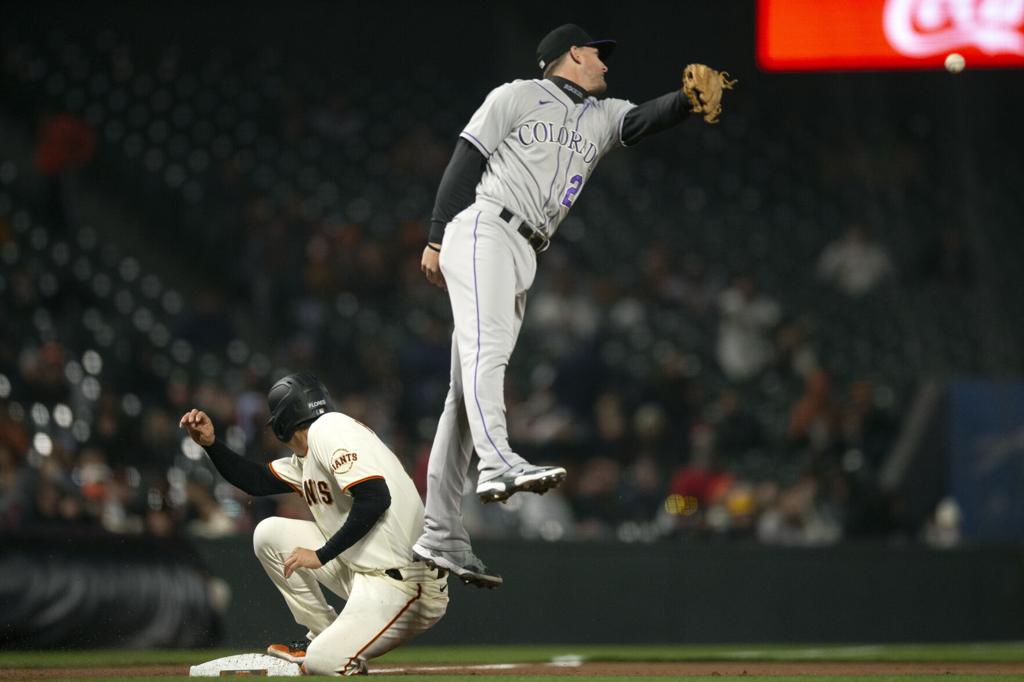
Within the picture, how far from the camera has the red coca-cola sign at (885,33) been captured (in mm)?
11344

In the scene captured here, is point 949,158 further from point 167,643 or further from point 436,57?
point 167,643

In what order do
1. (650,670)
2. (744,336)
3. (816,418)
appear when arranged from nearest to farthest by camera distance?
(650,670) < (816,418) < (744,336)

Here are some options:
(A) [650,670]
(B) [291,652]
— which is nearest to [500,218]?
A: (B) [291,652]

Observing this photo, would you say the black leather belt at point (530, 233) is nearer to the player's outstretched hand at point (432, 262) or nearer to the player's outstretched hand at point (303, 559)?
the player's outstretched hand at point (432, 262)

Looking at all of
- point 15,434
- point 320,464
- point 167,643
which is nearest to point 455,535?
point 320,464

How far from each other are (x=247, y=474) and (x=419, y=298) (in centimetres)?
644

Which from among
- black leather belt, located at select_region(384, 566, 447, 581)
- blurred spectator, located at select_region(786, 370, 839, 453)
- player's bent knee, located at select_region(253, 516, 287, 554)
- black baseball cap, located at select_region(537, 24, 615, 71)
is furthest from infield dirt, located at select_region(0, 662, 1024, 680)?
blurred spectator, located at select_region(786, 370, 839, 453)

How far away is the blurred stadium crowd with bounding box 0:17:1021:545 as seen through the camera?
9.17 metres

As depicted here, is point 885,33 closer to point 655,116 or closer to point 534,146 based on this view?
point 655,116

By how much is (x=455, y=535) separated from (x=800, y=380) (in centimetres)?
699

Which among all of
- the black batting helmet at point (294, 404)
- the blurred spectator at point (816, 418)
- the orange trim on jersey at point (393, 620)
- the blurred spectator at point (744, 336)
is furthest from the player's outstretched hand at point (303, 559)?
the blurred spectator at point (744, 336)

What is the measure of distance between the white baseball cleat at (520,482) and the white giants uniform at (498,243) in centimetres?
4

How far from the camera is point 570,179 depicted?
5176mm

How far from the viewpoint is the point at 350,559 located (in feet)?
17.7
